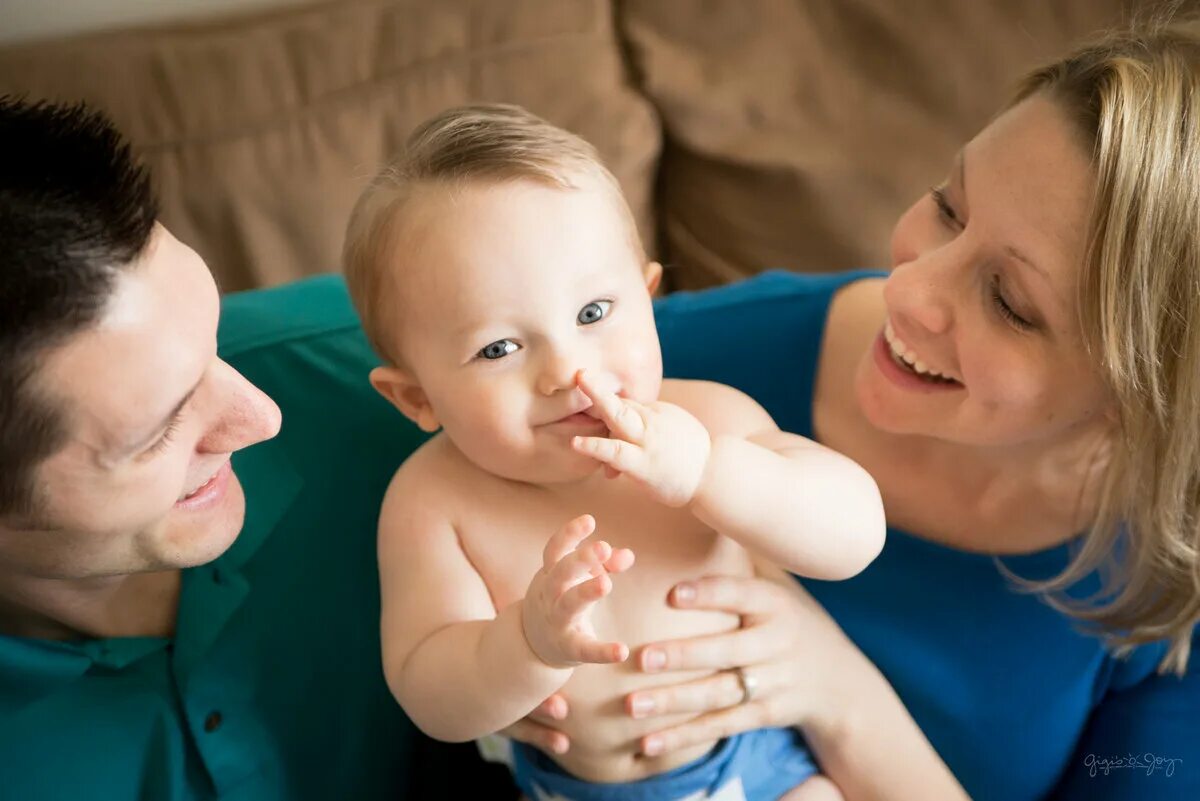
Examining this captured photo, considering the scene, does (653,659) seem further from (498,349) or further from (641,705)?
(498,349)

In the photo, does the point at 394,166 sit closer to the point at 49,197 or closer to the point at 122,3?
the point at 49,197

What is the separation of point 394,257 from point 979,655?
Result: 0.75 meters

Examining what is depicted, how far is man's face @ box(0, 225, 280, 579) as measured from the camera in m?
0.78

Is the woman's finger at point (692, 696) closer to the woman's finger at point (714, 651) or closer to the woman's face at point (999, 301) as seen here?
the woman's finger at point (714, 651)

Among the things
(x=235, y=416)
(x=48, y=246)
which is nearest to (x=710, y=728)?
(x=235, y=416)

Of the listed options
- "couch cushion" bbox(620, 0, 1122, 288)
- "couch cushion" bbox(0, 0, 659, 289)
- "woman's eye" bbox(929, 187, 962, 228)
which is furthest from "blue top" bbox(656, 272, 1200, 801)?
"couch cushion" bbox(0, 0, 659, 289)

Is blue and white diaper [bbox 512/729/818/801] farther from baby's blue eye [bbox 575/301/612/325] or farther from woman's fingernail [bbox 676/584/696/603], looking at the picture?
baby's blue eye [bbox 575/301/612/325]

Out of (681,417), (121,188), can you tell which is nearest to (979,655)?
(681,417)

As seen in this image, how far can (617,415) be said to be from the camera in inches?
34.2

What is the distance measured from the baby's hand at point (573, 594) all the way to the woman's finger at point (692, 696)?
17 centimetres

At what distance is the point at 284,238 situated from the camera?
61.7 inches

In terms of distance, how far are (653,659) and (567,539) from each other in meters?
0.22

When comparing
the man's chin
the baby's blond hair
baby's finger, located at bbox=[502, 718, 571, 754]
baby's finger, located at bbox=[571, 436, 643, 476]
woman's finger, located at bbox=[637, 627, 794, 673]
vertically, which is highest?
the baby's blond hair

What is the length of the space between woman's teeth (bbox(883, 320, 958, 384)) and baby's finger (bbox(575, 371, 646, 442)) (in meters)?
0.34
